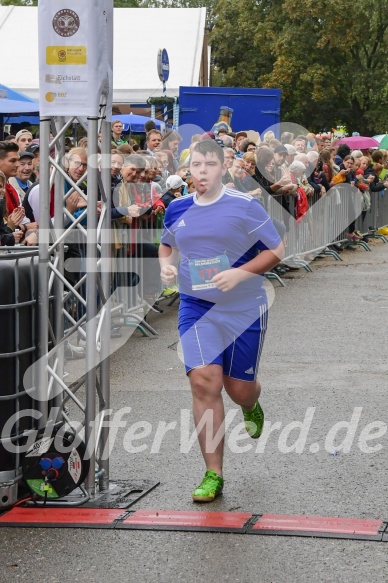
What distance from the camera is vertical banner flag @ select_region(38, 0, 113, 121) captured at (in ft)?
19.1

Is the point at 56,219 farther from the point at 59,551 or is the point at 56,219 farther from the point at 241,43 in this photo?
the point at 241,43

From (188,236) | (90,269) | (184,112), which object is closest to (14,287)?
(90,269)

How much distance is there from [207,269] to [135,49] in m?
27.2

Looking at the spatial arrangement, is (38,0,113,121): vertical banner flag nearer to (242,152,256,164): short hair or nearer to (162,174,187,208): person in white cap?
(162,174,187,208): person in white cap

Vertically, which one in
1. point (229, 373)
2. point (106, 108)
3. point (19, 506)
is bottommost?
point (19, 506)

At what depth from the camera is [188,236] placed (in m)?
6.35

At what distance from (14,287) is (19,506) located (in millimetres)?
1171

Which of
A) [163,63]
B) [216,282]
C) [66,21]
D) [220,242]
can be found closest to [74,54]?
[66,21]

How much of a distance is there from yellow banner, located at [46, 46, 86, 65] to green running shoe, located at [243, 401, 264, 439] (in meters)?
2.34

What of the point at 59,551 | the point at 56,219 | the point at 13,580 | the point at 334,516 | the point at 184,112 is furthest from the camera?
the point at 184,112

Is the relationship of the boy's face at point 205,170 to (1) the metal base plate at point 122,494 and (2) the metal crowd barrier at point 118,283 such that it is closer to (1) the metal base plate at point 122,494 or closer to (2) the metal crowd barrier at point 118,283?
(2) the metal crowd barrier at point 118,283

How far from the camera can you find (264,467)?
6.79 meters

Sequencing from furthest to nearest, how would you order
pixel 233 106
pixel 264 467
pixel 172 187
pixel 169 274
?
pixel 233 106, pixel 172 187, pixel 264 467, pixel 169 274

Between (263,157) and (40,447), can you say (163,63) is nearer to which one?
(263,157)
